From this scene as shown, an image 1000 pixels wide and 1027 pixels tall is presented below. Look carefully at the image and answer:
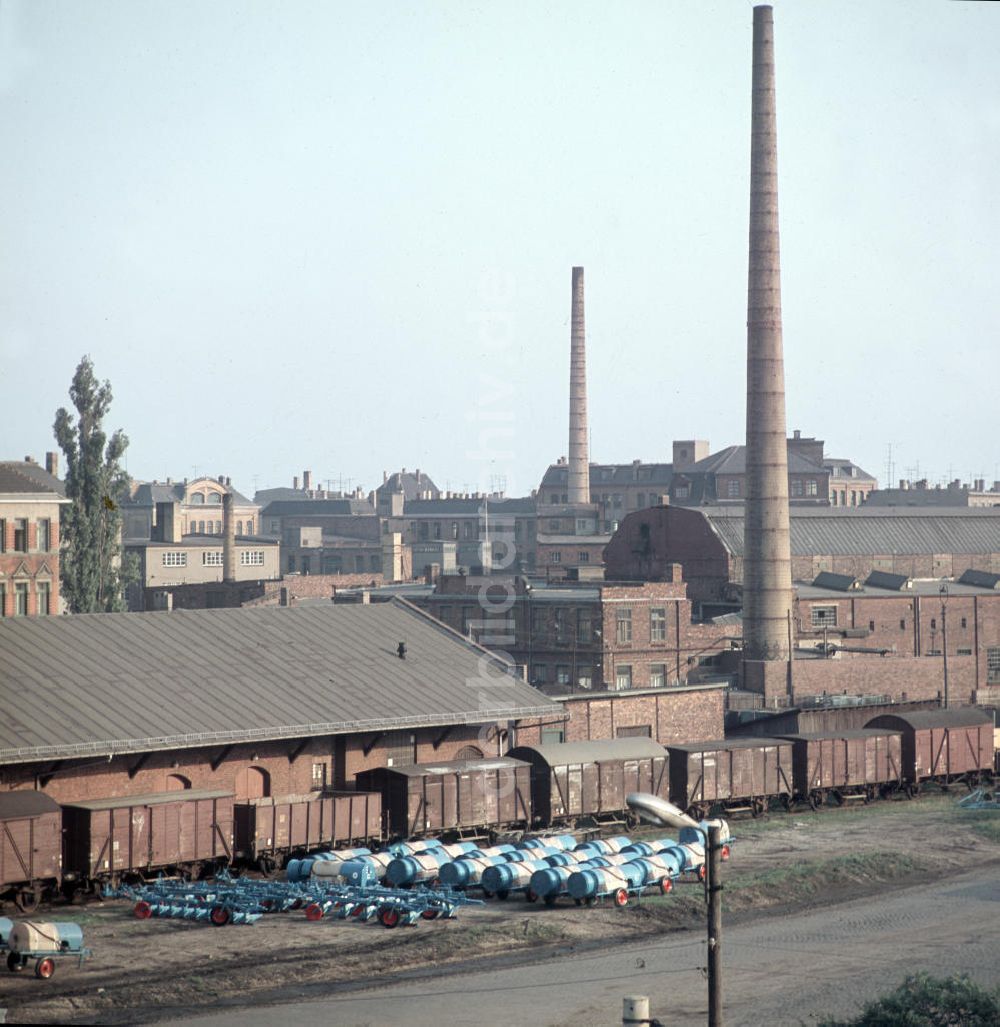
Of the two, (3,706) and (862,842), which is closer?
(3,706)

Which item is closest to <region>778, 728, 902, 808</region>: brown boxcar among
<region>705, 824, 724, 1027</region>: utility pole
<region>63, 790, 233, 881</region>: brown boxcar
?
<region>63, 790, 233, 881</region>: brown boxcar

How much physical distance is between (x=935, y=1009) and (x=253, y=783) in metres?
19.6

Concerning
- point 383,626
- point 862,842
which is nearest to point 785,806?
point 862,842

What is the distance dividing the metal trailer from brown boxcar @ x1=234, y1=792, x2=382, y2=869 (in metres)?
4.26

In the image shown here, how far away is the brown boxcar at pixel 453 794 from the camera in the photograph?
36375 mm

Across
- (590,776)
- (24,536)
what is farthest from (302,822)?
(24,536)

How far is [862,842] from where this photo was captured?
39.7 meters

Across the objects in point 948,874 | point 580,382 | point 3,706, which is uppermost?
point 580,382

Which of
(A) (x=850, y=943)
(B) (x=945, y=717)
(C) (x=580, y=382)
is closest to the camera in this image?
(A) (x=850, y=943)

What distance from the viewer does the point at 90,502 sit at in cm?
6256

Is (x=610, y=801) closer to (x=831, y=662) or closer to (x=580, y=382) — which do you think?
(x=831, y=662)

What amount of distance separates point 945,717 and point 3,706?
29.5m

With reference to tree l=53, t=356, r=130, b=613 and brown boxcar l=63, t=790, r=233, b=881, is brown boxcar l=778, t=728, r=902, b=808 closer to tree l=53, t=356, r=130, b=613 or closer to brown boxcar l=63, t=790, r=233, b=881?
brown boxcar l=63, t=790, r=233, b=881

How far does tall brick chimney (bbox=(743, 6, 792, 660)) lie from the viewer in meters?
58.9
